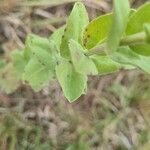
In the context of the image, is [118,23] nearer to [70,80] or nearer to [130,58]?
[130,58]

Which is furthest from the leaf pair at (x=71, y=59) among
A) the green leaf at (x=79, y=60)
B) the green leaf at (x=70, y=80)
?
the green leaf at (x=79, y=60)

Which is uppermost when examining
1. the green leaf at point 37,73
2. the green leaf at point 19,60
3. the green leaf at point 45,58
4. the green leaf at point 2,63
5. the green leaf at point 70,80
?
the green leaf at point 70,80

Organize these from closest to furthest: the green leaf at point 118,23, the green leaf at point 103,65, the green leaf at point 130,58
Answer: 1. the green leaf at point 118,23
2. the green leaf at point 130,58
3. the green leaf at point 103,65

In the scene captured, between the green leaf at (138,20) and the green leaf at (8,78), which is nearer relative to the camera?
the green leaf at (138,20)

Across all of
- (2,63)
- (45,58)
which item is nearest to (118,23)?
(45,58)

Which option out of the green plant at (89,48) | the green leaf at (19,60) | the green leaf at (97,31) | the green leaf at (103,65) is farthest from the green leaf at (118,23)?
the green leaf at (19,60)

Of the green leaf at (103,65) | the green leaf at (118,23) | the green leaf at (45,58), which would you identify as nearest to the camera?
the green leaf at (118,23)

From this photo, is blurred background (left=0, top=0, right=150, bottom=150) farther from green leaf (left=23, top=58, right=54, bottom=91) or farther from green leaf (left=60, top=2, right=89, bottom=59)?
green leaf (left=60, top=2, right=89, bottom=59)

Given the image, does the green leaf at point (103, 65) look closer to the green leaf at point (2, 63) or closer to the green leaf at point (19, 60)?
the green leaf at point (19, 60)

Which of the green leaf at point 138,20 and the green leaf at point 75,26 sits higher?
the green leaf at point 138,20
